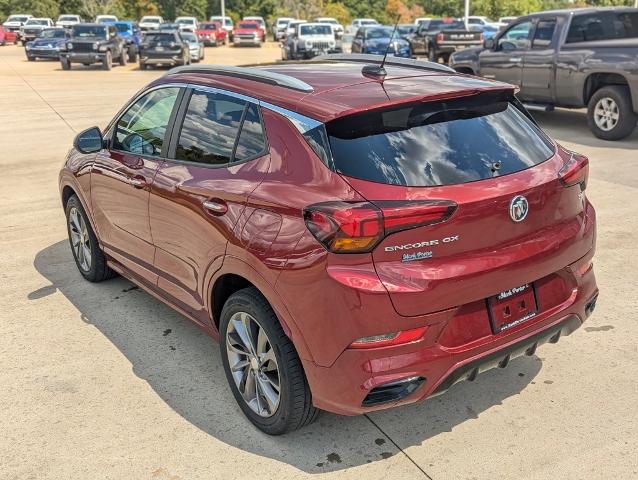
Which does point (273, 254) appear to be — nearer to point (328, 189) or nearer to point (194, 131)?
point (328, 189)

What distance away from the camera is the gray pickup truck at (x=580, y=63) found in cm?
1019

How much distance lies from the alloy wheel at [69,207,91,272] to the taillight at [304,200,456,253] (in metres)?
3.05

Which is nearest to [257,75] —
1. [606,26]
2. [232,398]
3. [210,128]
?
[210,128]

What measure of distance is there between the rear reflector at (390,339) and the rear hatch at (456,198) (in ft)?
0.29

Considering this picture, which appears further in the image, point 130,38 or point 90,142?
point 130,38

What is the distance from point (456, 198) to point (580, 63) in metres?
9.04

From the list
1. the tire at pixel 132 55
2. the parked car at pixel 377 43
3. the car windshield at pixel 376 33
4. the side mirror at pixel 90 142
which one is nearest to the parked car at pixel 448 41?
the parked car at pixel 377 43

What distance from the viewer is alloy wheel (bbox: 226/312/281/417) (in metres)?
3.25

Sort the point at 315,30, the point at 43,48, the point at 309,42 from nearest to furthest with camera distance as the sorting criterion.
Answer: the point at 309,42
the point at 315,30
the point at 43,48

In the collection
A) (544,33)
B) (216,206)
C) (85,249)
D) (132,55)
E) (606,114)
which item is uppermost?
(544,33)

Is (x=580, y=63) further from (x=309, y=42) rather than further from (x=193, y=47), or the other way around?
(x=193, y=47)

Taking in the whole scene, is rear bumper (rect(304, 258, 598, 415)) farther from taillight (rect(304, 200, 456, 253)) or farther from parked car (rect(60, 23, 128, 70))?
parked car (rect(60, 23, 128, 70))

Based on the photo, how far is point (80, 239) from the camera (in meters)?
5.39

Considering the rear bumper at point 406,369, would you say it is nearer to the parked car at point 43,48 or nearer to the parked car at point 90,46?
the parked car at point 90,46
